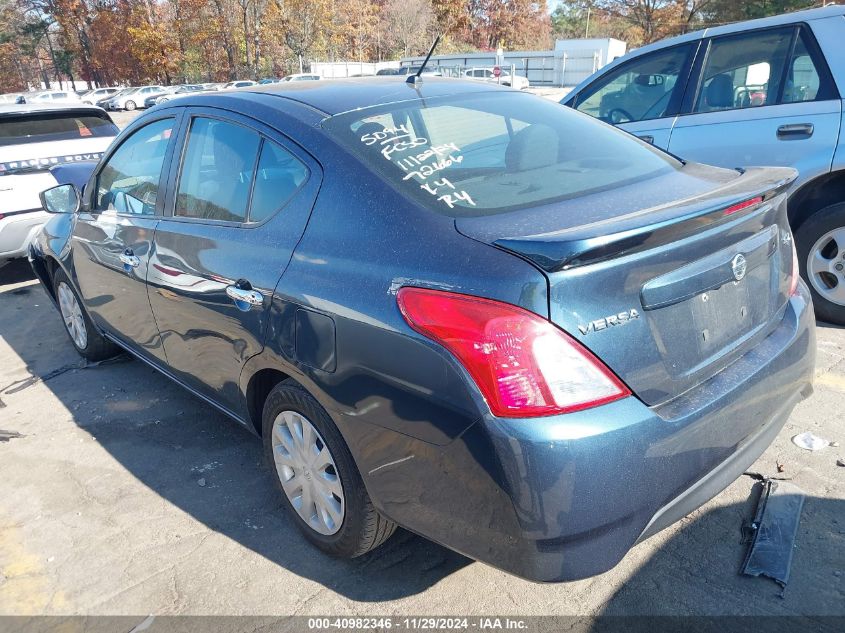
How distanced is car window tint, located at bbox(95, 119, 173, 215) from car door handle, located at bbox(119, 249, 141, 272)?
8.6 inches

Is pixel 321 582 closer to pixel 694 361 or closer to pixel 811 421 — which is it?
pixel 694 361

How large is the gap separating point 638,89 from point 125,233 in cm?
382

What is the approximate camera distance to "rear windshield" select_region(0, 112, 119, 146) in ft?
21.2

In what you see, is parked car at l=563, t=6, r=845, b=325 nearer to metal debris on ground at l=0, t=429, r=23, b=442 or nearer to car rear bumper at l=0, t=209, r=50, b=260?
metal debris on ground at l=0, t=429, r=23, b=442

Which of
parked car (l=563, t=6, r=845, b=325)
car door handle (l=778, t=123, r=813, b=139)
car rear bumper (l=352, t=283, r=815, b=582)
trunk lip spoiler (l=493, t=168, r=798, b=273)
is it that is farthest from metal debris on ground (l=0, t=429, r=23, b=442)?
car door handle (l=778, t=123, r=813, b=139)

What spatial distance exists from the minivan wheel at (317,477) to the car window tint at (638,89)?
3665 mm

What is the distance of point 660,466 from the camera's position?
5.98ft

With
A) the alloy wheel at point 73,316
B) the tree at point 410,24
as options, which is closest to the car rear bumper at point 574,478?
the alloy wheel at point 73,316

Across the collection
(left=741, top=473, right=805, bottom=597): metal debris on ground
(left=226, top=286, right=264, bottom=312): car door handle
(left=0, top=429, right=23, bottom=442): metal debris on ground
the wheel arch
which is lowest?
(left=0, top=429, right=23, bottom=442): metal debris on ground

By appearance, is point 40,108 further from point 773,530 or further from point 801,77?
point 773,530

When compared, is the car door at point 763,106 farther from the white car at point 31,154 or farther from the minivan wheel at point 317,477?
the white car at point 31,154

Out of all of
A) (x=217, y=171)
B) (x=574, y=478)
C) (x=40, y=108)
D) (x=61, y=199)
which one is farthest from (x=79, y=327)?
(x=574, y=478)

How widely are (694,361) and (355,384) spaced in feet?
3.40

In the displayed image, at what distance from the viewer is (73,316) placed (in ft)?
15.5
